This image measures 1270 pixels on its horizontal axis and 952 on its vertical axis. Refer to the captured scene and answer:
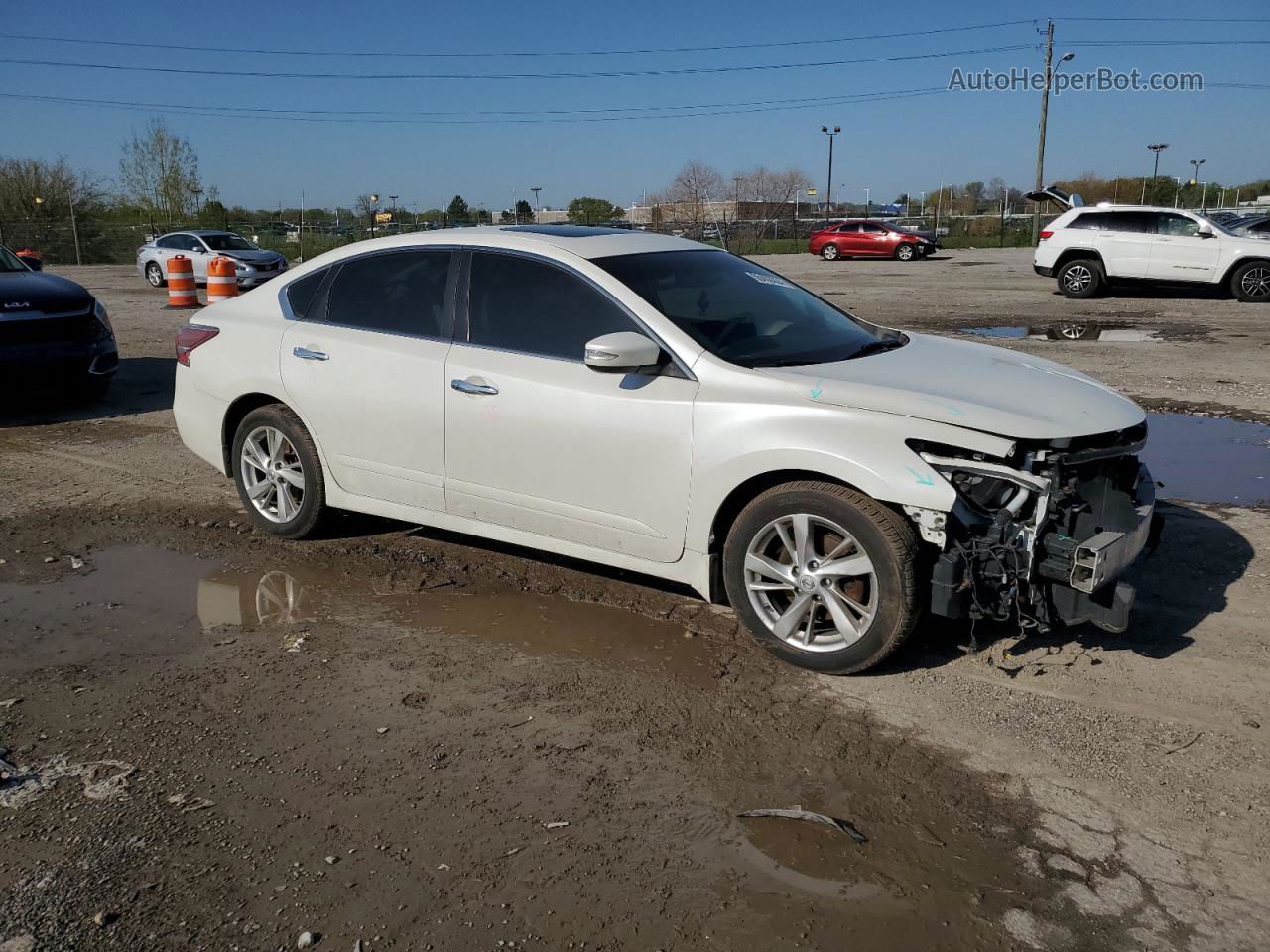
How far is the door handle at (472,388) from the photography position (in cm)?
501

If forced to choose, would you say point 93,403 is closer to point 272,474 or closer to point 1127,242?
point 272,474

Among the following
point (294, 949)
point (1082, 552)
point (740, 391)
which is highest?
point (740, 391)

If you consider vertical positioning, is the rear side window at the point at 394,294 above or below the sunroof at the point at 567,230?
below

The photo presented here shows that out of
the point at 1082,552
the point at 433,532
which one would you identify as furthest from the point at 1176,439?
the point at 433,532

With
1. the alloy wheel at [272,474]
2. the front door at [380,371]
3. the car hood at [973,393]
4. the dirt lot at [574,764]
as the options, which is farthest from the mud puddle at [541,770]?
the car hood at [973,393]

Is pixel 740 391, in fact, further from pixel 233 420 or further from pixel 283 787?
pixel 233 420

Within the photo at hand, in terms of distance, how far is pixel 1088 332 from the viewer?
15016 millimetres

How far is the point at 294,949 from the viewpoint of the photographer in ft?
9.07

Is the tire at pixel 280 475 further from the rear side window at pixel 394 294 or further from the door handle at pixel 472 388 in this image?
the door handle at pixel 472 388

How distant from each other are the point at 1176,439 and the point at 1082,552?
5.01 m

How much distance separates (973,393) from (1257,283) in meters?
17.9

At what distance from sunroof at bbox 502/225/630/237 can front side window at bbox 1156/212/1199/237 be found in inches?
665

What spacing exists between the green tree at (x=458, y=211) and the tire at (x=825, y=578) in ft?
144

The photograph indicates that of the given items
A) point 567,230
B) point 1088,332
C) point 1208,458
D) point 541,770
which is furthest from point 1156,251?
point 541,770
